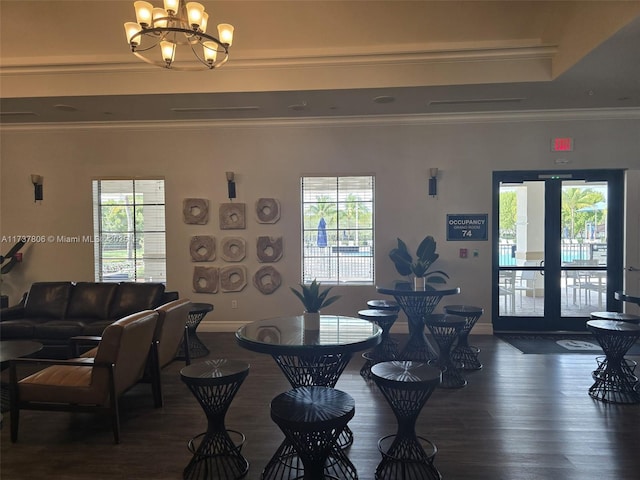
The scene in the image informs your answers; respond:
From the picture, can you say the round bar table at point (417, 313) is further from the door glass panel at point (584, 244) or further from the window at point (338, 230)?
the door glass panel at point (584, 244)

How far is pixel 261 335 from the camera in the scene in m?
2.89

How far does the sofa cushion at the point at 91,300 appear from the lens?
5.22 m

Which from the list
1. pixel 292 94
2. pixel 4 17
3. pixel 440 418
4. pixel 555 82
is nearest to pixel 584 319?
pixel 555 82

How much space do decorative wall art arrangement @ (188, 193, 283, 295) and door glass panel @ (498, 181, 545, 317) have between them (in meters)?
3.31

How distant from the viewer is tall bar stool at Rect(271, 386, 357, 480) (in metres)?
2.26

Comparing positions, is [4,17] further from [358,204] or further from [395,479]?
[395,479]

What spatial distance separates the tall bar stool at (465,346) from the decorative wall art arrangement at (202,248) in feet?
11.5

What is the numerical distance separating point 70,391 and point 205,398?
1080 mm

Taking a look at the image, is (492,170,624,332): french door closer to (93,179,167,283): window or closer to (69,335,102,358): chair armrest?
(93,179,167,283): window

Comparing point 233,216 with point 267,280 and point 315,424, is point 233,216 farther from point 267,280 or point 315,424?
point 315,424

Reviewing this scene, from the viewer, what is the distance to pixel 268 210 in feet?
20.7

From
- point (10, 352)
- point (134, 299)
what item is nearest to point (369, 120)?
point (134, 299)

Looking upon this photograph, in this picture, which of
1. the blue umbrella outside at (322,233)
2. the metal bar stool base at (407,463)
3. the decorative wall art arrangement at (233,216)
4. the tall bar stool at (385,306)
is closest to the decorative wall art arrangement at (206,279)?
the decorative wall art arrangement at (233,216)

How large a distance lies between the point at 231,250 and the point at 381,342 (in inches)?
110
